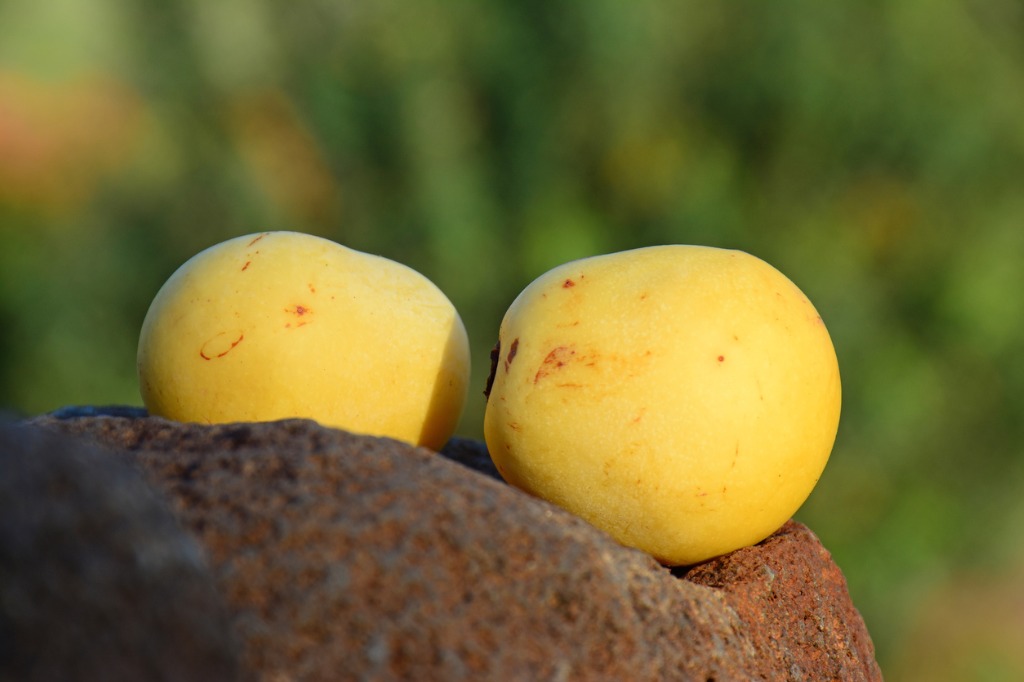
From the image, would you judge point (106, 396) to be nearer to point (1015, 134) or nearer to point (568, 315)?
point (568, 315)

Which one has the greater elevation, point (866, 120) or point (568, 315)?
point (866, 120)

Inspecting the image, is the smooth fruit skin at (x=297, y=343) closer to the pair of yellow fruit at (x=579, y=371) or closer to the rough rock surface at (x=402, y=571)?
the pair of yellow fruit at (x=579, y=371)

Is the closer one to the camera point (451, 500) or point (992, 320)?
point (451, 500)

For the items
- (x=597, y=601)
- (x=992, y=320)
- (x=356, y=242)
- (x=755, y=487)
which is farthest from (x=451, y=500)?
(x=992, y=320)

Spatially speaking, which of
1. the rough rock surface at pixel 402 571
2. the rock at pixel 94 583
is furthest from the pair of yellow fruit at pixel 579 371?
the rock at pixel 94 583

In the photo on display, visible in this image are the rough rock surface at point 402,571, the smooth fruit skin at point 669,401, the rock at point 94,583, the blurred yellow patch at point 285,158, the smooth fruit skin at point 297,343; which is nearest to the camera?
the rock at point 94,583

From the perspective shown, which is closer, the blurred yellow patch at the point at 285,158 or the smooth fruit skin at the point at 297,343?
the smooth fruit skin at the point at 297,343

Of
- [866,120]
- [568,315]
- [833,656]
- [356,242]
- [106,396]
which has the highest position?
[866,120]

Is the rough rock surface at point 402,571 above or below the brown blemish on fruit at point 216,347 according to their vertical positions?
above
